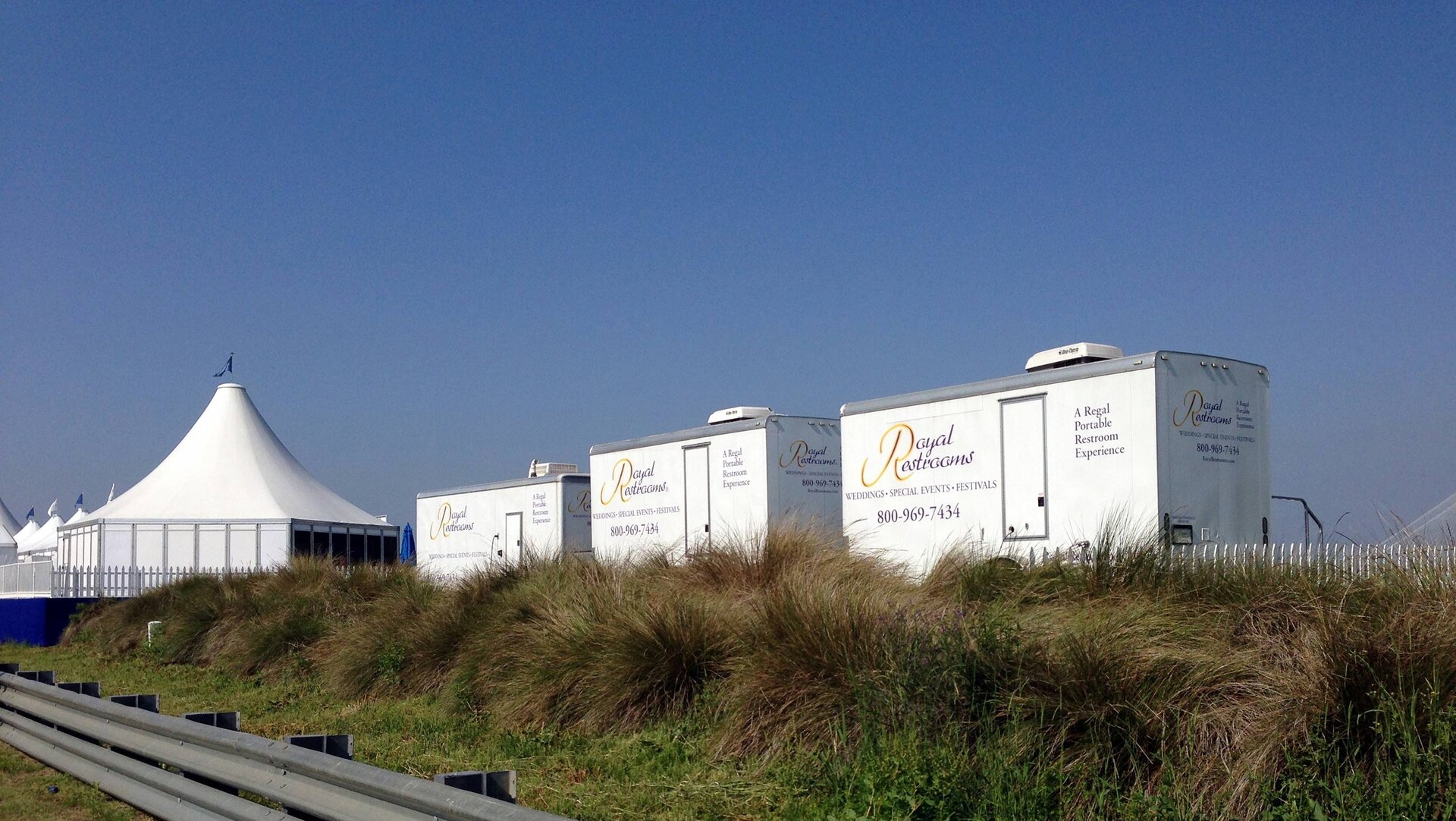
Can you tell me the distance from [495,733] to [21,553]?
4407 centimetres

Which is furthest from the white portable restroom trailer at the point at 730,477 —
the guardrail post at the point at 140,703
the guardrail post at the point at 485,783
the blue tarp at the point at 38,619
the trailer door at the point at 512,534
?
the blue tarp at the point at 38,619

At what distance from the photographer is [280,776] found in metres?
5.74

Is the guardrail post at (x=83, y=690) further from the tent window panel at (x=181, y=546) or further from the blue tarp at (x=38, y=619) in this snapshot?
the tent window panel at (x=181, y=546)

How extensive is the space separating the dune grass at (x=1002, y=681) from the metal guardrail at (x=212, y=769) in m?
1.84

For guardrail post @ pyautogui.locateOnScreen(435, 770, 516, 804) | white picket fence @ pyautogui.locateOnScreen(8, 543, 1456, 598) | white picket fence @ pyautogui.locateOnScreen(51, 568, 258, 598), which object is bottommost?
white picket fence @ pyautogui.locateOnScreen(51, 568, 258, 598)

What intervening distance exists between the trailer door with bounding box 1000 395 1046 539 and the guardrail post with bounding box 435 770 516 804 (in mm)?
9640

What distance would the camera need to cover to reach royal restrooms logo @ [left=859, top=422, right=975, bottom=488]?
47.0ft

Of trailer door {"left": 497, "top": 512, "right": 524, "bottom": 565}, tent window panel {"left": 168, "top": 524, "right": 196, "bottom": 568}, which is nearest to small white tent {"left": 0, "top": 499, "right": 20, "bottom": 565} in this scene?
tent window panel {"left": 168, "top": 524, "right": 196, "bottom": 568}

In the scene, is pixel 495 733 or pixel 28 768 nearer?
pixel 495 733

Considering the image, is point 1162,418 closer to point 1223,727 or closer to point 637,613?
point 637,613

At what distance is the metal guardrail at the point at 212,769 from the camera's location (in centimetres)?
447

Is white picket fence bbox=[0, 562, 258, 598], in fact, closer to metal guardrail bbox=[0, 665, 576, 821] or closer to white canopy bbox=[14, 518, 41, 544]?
metal guardrail bbox=[0, 665, 576, 821]

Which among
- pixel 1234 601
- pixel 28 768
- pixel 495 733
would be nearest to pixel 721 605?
pixel 495 733

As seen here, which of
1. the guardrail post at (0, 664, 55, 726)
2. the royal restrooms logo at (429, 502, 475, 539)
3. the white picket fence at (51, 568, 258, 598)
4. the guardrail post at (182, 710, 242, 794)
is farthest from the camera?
the white picket fence at (51, 568, 258, 598)
